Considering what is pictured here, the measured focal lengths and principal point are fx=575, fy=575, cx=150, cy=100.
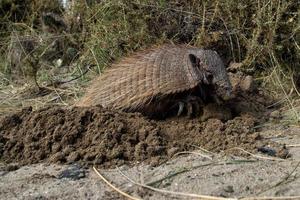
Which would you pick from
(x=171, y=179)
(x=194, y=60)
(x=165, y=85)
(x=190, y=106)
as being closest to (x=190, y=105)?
(x=190, y=106)

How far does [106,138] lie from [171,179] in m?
0.63

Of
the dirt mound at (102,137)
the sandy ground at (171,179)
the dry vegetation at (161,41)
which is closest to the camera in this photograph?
the sandy ground at (171,179)

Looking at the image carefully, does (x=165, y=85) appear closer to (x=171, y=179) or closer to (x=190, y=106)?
(x=190, y=106)

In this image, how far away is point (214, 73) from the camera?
14.5ft

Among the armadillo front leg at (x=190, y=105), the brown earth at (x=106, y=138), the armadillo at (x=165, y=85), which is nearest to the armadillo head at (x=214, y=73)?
the armadillo at (x=165, y=85)

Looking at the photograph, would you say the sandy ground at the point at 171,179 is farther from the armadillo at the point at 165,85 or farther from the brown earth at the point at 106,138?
the armadillo at the point at 165,85

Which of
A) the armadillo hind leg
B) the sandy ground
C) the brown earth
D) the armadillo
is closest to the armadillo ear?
the armadillo

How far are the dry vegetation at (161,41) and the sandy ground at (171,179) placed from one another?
54.6 inches

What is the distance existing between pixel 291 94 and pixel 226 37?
0.91 meters

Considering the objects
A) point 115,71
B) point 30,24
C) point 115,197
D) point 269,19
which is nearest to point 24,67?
point 30,24

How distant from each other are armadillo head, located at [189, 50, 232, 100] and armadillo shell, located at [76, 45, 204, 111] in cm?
5

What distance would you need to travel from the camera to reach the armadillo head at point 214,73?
438 centimetres

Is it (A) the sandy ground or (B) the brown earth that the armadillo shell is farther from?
(A) the sandy ground

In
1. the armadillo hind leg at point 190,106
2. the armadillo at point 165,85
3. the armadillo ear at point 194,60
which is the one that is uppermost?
the armadillo ear at point 194,60
